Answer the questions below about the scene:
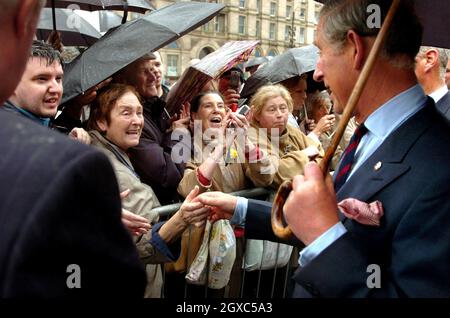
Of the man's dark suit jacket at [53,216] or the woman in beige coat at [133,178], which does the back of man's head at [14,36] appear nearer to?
the man's dark suit jacket at [53,216]

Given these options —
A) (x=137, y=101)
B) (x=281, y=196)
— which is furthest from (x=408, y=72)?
(x=137, y=101)

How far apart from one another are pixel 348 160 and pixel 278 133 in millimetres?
2085

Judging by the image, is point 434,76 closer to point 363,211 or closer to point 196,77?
point 196,77

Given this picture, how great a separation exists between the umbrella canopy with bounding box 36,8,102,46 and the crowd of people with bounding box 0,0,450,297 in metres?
3.38

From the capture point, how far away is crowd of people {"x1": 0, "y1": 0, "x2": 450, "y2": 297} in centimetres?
85

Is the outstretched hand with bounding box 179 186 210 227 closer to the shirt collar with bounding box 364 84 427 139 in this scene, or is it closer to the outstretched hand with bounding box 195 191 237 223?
the outstretched hand with bounding box 195 191 237 223

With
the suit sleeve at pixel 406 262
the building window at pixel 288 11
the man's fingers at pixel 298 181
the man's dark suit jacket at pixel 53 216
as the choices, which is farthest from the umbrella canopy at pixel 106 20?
the building window at pixel 288 11

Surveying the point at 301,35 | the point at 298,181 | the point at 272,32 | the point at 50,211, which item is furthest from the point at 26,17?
the point at 301,35

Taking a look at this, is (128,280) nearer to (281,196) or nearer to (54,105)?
(281,196)

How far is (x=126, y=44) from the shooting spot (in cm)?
348

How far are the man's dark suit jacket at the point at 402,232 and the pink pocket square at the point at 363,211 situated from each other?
30 millimetres

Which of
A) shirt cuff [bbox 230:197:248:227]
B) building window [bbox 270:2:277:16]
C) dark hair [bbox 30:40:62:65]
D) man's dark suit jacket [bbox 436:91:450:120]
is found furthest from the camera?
building window [bbox 270:2:277:16]

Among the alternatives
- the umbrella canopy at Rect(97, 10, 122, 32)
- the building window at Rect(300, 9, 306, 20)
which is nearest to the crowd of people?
the umbrella canopy at Rect(97, 10, 122, 32)

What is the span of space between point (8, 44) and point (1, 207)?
13.2 inches
